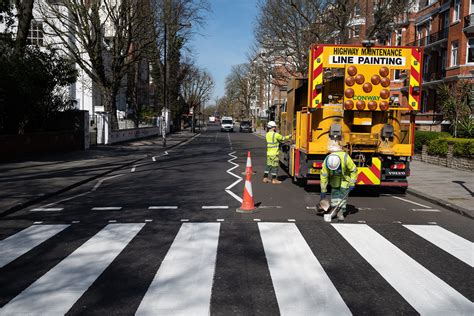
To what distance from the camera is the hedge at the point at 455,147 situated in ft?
55.3

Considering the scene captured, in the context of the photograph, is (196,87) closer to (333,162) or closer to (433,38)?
(433,38)

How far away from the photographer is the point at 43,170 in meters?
14.6

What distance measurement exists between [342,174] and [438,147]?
13166 mm

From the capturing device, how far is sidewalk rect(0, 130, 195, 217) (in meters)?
9.88

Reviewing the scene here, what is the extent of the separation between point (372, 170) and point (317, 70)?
2.70 metres

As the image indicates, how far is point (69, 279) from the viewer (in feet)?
16.1

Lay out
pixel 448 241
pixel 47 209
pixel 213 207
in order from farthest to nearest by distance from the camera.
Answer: pixel 213 207, pixel 47 209, pixel 448 241

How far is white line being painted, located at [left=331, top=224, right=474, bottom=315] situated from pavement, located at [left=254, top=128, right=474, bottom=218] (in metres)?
3.34

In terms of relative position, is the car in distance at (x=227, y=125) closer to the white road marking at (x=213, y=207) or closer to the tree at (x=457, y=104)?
the tree at (x=457, y=104)

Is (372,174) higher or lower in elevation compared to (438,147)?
lower

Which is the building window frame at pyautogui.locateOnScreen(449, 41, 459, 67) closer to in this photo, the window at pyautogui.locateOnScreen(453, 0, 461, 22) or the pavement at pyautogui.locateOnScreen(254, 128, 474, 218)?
the window at pyautogui.locateOnScreen(453, 0, 461, 22)

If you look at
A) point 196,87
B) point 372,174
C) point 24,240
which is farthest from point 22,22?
point 196,87

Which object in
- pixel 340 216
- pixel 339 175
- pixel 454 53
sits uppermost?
pixel 454 53

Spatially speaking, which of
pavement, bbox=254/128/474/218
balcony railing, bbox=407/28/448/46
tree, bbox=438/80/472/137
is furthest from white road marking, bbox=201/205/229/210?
balcony railing, bbox=407/28/448/46
